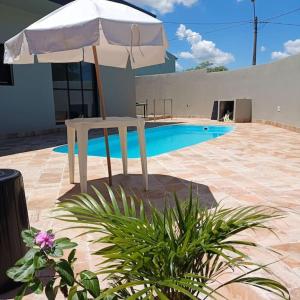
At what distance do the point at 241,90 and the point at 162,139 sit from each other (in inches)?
254

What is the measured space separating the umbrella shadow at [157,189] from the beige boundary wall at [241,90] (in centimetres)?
776

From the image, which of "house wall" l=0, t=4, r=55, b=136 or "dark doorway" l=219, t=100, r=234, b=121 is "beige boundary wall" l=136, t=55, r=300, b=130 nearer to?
"dark doorway" l=219, t=100, r=234, b=121

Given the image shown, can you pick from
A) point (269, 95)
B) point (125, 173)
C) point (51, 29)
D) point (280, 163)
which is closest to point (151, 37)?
point (51, 29)

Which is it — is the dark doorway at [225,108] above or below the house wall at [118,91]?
below

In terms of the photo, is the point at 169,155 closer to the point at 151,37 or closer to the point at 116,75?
the point at 151,37

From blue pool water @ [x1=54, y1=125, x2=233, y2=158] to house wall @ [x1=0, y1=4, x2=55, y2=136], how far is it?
2643mm

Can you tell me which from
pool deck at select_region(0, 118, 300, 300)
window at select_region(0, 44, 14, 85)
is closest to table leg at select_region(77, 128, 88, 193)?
pool deck at select_region(0, 118, 300, 300)

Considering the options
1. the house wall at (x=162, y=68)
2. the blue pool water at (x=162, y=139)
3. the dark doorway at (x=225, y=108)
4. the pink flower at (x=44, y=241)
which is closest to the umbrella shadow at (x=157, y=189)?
the pink flower at (x=44, y=241)

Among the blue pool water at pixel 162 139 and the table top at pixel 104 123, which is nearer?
the table top at pixel 104 123

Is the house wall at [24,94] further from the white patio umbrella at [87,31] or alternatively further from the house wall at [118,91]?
the white patio umbrella at [87,31]

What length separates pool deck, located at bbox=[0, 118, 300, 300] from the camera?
7.65 feet

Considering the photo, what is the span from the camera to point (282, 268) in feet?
6.67

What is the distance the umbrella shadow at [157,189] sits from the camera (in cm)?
344

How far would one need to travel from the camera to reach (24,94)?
33.6 ft
